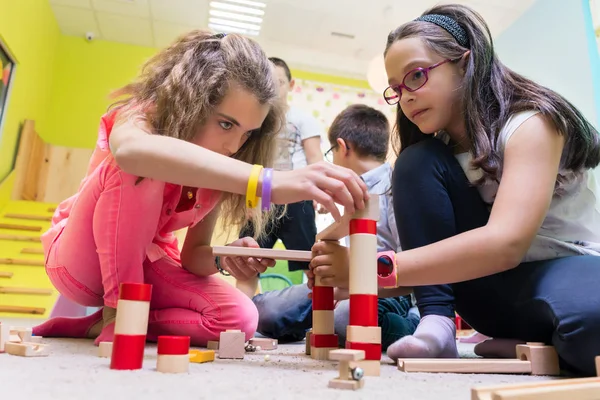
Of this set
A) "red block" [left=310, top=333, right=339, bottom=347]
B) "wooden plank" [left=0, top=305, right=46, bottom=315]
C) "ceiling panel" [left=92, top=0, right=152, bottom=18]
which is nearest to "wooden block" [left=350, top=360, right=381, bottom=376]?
"red block" [left=310, top=333, right=339, bottom=347]

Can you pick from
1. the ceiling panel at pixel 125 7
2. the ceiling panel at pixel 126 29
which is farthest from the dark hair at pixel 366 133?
the ceiling panel at pixel 126 29

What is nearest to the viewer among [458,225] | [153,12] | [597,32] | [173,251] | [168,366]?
[168,366]

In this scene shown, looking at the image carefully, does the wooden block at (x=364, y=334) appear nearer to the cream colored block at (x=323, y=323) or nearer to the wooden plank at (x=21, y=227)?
the cream colored block at (x=323, y=323)

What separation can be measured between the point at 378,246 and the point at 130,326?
2.55 feet

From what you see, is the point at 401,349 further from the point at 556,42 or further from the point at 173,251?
the point at 556,42

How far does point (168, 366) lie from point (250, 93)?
510 millimetres

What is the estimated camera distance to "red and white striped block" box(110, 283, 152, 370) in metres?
0.59

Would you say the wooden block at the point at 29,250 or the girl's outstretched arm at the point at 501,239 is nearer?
the girl's outstretched arm at the point at 501,239

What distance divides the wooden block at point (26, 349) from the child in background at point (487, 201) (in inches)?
16.7

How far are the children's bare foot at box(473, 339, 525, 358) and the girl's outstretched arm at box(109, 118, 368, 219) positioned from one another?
1.33 ft

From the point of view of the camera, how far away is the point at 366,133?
5.73ft

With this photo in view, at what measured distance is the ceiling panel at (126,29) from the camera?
3.44 m

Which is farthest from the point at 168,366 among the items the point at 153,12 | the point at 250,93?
the point at 153,12

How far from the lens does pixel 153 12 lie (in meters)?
3.34
